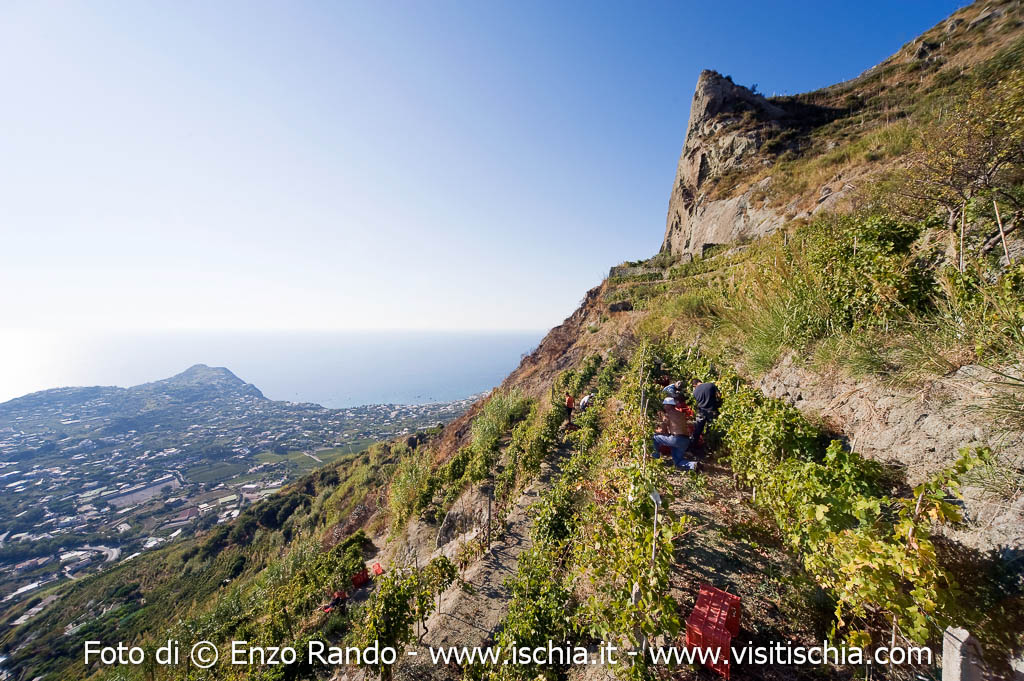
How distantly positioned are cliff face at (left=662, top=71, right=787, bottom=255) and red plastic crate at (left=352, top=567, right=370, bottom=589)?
21.1 meters

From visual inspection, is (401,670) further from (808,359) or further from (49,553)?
(49,553)

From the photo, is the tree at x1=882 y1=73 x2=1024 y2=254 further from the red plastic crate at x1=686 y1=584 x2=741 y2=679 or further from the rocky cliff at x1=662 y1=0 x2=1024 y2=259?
the rocky cliff at x1=662 y1=0 x2=1024 y2=259

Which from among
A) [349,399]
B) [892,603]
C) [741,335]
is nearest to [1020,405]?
[892,603]

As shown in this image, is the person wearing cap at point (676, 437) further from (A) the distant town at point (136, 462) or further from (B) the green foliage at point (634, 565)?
(A) the distant town at point (136, 462)

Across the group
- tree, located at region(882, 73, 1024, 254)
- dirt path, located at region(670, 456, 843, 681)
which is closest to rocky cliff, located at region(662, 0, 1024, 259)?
tree, located at region(882, 73, 1024, 254)

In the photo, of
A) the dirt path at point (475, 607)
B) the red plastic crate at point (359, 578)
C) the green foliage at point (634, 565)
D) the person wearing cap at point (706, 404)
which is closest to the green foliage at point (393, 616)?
the dirt path at point (475, 607)

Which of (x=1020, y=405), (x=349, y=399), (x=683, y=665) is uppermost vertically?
(x=1020, y=405)

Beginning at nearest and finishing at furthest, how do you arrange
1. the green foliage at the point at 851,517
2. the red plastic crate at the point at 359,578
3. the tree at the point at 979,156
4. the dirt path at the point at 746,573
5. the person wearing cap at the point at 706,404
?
the green foliage at the point at 851,517 < the dirt path at the point at 746,573 < the tree at the point at 979,156 < the person wearing cap at the point at 706,404 < the red plastic crate at the point at 359,578

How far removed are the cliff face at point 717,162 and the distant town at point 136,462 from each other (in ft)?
188

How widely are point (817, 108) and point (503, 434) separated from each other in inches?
1416

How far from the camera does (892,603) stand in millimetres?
2104

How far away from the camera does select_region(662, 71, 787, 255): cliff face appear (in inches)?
733

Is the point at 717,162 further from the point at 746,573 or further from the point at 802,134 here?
the point at 746,573

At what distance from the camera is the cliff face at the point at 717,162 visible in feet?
61.1
